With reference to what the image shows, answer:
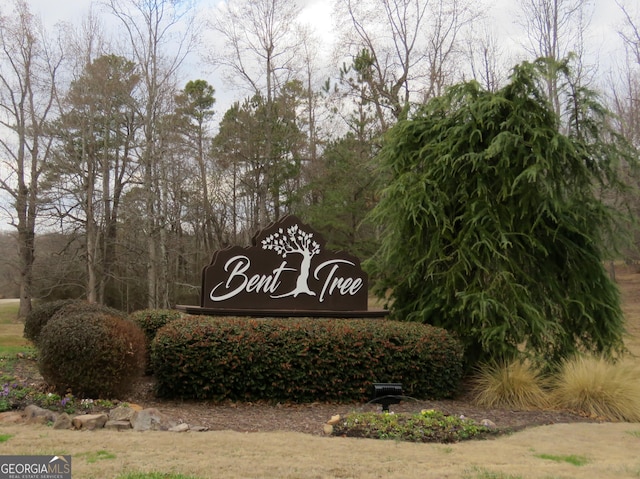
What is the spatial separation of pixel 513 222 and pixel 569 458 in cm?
478

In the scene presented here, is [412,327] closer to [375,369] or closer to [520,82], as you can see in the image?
[375,369]

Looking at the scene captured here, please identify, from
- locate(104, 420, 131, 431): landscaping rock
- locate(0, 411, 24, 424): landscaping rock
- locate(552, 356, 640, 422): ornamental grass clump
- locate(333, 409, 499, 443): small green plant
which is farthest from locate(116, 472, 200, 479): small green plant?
locate(552, 356, 640, 422): ornamental grass clump

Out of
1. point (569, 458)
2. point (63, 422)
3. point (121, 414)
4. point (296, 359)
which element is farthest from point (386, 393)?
point (63, 422)

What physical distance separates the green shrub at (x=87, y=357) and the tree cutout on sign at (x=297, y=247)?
2.73 m

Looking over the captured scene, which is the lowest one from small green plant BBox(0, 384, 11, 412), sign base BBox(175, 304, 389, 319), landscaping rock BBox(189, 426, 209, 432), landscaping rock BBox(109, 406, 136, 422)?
landscaping rock BBox(189, 426, 209, 432)

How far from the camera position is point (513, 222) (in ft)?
30.0

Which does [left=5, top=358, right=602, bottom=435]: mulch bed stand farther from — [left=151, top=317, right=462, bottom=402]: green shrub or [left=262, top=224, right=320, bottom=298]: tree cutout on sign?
[left=262, top=224, right=320, bottom=298]: tree cutout on sign

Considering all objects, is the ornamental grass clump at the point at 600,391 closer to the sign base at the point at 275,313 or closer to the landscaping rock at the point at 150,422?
the sign base at the point at 275,313

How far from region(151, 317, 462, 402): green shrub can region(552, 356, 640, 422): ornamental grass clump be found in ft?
4.97

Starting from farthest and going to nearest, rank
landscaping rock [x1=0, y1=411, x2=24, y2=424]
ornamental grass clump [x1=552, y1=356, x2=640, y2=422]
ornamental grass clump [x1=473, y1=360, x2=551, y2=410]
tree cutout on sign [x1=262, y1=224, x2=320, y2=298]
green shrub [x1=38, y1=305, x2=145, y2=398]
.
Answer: tree cutout on sign [x1=262, y1=224, x2=320, y2=298]
ornamental grass clump [x1=473, y1=360, x2=551, y2=410]
ornamental grass clump [x1=552, y1=356, x2=640, y2=422]
green shrub [x1=38, y1=305, x2=145, y2=398]
landscaping rock [x1=0, y1=411, x2=24, y2=424]

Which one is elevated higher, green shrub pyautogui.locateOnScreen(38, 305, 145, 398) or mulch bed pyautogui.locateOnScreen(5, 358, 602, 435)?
green shrub pyautogui.locateOnScreen(38, 305, 145, 398)

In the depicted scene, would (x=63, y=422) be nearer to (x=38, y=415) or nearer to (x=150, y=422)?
(x=38, y=415)

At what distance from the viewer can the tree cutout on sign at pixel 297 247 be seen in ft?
29.6

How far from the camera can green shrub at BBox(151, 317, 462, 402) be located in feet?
24.2
